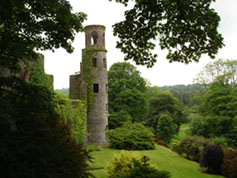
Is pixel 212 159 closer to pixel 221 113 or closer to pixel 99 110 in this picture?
pixel 99 110

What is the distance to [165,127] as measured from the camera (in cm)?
4009

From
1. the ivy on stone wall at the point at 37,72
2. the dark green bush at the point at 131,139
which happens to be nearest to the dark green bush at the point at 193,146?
the dark green bush at the point at 131,139

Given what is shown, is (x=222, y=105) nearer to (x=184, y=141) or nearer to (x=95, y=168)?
(x=184, y=141)

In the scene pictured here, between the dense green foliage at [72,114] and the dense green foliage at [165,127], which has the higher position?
the dense green foliage at [72,114]

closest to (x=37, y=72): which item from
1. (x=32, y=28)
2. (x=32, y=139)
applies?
(x=32, y=28)

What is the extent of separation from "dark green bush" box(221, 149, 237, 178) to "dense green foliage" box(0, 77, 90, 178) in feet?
38.8

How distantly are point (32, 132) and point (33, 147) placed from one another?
0.59 metres

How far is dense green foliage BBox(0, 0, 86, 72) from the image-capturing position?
7.00 m

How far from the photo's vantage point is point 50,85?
51.6 feet

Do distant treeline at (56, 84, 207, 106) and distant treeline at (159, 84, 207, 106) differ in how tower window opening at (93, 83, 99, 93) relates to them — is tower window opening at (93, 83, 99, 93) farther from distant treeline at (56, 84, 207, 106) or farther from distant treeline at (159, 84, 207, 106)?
distant treeline at (159, 84, 207, 106)

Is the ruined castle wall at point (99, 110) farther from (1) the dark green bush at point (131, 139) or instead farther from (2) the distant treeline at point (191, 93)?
(2) the distant treeline at point (191, 93)

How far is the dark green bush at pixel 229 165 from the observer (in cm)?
1623

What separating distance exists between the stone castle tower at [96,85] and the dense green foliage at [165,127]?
47.5 ft

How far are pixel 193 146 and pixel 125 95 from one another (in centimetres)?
1454
